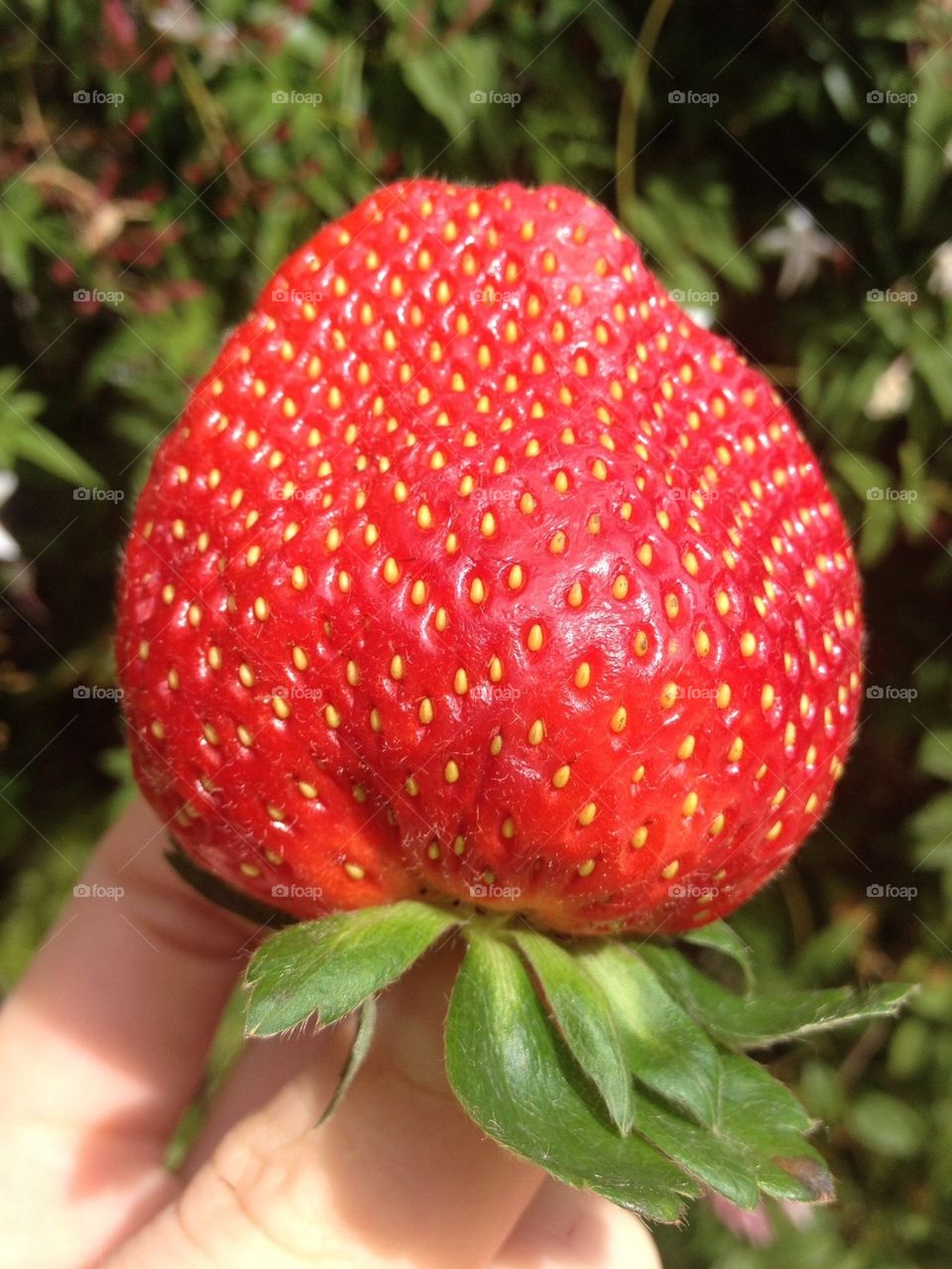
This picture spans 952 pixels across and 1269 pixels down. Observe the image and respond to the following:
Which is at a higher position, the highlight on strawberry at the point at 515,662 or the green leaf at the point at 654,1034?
the highlight on strawberry at the point at 515,662

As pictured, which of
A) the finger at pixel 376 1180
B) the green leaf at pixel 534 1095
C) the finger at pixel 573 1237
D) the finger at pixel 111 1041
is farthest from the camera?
the finger at pixel 111 1041

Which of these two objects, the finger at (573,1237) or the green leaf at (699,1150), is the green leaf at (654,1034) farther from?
the finger at (573,1237)

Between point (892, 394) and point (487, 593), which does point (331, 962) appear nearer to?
point (487, 593)

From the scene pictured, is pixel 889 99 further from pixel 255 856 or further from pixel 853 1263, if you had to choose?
pixel 853 1263

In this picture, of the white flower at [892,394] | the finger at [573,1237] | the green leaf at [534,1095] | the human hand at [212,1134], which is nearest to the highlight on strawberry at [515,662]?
the green leaf at [534,1095]

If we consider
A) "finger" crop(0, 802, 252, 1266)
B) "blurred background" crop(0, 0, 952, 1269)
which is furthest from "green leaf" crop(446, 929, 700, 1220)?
"blurred background" crop(0, 0, 952, 1269)

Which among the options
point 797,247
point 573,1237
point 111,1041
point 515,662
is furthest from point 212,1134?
point 797,247

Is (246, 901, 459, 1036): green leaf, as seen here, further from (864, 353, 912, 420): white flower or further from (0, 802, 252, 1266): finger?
(864, 353, 912, 420): white flower
